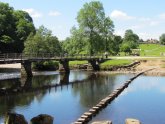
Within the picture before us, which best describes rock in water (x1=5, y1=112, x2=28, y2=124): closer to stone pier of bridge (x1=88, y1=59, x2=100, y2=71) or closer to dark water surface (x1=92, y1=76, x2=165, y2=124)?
dark water surface (x1=92, y1=76, x2=165, y2=124)

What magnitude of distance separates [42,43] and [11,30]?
2704 centimetres

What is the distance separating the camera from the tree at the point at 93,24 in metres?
99.9

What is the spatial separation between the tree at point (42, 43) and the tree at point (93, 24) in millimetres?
8994

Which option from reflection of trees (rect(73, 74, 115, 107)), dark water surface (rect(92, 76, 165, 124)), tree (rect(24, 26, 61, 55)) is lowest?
dark water surface (rect(92, 76, 165, 124))

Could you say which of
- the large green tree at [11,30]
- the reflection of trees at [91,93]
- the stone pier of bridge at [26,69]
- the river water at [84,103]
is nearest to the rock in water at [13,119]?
the river water at [84,103]

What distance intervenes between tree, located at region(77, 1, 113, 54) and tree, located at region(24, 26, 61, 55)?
8.99 meters

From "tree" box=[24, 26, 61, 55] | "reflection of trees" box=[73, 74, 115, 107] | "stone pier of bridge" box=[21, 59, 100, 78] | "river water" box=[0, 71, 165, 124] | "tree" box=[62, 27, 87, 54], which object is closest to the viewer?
"river water" box=[0, 71, 165, 124]

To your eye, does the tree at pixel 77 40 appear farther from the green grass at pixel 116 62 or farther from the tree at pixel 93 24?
the green grass at pixel 116 62

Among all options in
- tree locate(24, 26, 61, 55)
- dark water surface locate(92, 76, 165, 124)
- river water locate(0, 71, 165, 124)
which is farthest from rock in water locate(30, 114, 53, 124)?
tree locate(24, 26, 61, 55)

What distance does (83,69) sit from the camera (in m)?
91.5

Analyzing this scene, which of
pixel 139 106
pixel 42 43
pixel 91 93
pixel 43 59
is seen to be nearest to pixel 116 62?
pixel 42 43

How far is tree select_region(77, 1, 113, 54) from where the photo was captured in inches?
3935

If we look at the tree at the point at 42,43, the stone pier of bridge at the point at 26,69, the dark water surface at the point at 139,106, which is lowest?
the dark water surface at the point at 139,106

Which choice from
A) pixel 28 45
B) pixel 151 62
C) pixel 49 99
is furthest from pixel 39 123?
pixel 151 62
